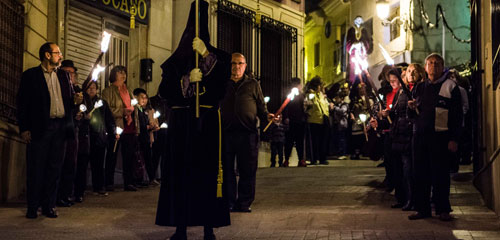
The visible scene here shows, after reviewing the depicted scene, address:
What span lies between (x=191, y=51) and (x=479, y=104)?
590cm

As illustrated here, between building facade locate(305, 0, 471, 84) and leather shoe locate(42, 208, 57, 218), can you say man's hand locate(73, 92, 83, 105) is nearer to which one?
leather shoe locate(42, 208, 57, 218)

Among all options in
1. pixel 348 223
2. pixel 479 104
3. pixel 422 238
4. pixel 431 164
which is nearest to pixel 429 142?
pixel 431 164

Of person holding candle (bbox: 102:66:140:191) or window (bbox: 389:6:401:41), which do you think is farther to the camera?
window (bbox: 389:6:401:41)

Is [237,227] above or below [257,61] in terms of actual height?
below

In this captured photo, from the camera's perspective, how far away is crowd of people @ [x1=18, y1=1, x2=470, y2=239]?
7441 millimetres

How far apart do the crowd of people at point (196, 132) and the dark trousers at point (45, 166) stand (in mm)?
12

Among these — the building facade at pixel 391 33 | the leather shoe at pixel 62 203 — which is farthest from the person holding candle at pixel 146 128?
the building facade at pixel 391 33

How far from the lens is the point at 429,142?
9.39 metres

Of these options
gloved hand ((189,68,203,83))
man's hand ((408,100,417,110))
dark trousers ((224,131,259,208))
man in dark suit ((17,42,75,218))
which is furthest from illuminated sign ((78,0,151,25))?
gloved hand ((189,68,203,83))

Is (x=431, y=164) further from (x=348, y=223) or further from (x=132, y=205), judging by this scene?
(x=132, y=205)

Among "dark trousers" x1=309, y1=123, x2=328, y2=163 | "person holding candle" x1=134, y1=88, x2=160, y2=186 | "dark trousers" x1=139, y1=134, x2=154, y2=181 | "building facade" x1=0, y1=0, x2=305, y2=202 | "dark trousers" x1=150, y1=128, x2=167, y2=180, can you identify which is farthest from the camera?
"dark trousers" x1=309, y1=123, x2=328, y2=163

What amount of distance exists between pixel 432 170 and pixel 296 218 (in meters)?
1.67

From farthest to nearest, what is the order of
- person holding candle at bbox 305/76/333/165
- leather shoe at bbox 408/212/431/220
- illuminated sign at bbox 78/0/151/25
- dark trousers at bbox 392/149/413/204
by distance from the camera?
person holding candle at bbox 305/76/333/165 < illuminated sign at bbox 78/0/151/25 < dark trousers at bbox 392/149/413/204 < leather shoe at bbox 408/212/431/220

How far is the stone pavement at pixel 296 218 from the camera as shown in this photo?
26.7ft
